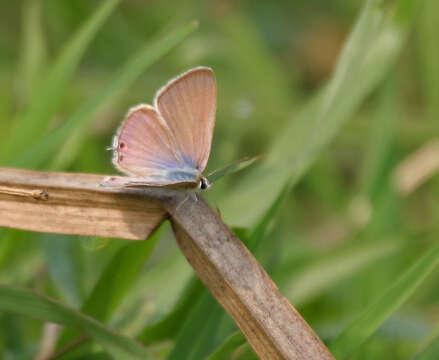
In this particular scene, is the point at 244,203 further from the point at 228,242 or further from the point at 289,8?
the point at 289,8

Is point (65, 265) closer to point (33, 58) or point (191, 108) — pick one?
point (191, 108)

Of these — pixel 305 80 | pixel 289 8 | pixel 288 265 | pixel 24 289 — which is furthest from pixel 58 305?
pixel 289 8

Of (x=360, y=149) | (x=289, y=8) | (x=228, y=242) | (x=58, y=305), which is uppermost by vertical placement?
(x=289, y=8)

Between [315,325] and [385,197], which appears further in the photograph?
[385,197]

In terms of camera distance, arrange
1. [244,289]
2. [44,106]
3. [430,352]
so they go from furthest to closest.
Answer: [44,106], [430,352], [244,289]

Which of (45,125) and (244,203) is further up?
(45,125)

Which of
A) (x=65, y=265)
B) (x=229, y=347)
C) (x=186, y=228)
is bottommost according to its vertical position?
(x=229, y=347)

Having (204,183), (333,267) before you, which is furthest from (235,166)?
(333,267)

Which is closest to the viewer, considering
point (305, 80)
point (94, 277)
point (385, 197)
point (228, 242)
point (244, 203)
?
point (228, 242)

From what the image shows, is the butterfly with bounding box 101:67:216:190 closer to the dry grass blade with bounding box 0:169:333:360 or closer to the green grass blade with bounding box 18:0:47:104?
the dry grass blade with bounding box 0:169:333:360
